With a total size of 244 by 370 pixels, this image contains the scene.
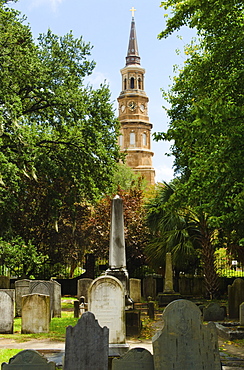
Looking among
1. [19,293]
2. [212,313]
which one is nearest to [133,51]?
[19,293]

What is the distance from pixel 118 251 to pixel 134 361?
7.10 meters

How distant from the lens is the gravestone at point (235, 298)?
14688 mm

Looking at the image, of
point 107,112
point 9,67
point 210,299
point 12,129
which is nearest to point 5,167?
point 12,129

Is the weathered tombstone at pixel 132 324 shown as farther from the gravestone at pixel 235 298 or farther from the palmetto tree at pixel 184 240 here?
the palmetto tree at pixel 184 240

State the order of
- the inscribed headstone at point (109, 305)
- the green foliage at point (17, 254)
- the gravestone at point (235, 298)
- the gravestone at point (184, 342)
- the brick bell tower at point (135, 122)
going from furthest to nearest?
1. the brick bell tower at point (135, 122)
2. the green foliage at point (17, 254)
3. the gravestone at point (235, 298)
4. the inscribed headstone at point (109, 305)
5. the gravestone at point (184, 342)

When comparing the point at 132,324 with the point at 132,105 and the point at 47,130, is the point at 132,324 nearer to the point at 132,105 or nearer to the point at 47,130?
the point at 47,130

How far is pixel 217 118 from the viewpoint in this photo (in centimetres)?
1049

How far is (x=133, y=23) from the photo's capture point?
7944 cm

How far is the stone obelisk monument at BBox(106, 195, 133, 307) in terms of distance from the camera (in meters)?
12.3

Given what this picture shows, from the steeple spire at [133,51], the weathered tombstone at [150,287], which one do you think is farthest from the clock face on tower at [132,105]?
the weathered tombstone at [150,287]

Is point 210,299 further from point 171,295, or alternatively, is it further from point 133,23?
point 133,23

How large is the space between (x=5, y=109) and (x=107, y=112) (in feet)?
18.2

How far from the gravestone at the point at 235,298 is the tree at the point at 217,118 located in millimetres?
3109

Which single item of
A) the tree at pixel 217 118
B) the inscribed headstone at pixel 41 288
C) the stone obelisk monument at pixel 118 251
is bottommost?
the inscribed headstone at pixel 41 288
